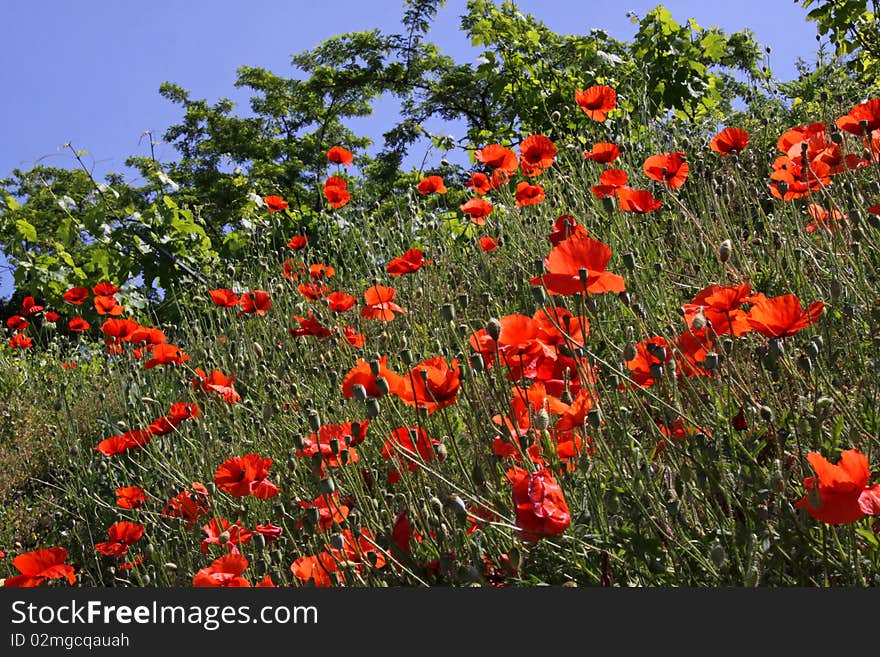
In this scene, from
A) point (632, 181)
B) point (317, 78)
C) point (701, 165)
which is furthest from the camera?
point (317, 78)

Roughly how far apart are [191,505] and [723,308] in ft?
5.81

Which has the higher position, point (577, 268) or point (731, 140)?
point (731, 140)

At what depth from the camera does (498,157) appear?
3598 mm

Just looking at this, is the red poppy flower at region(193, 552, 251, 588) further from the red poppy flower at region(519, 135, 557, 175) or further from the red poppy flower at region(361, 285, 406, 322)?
the red poppy flower at region(519, 135, 557, 175)

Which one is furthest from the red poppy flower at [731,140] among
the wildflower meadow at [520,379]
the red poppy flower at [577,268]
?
the red poppy flower at [577,268]

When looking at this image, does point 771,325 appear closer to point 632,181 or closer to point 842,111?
point 632,181

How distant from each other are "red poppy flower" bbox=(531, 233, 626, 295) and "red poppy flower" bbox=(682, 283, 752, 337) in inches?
7.6

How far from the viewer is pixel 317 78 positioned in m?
18.4

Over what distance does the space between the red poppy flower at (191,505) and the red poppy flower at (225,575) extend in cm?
85

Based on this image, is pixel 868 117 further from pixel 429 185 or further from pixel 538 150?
pixel 429 185

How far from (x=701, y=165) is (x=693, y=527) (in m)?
3.83

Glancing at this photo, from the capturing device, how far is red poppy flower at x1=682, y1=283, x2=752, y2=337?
1.71m

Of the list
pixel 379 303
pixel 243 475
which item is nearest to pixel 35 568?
pixel 243 475

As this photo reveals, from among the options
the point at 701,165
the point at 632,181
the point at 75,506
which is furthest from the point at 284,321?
the point at 701,165
